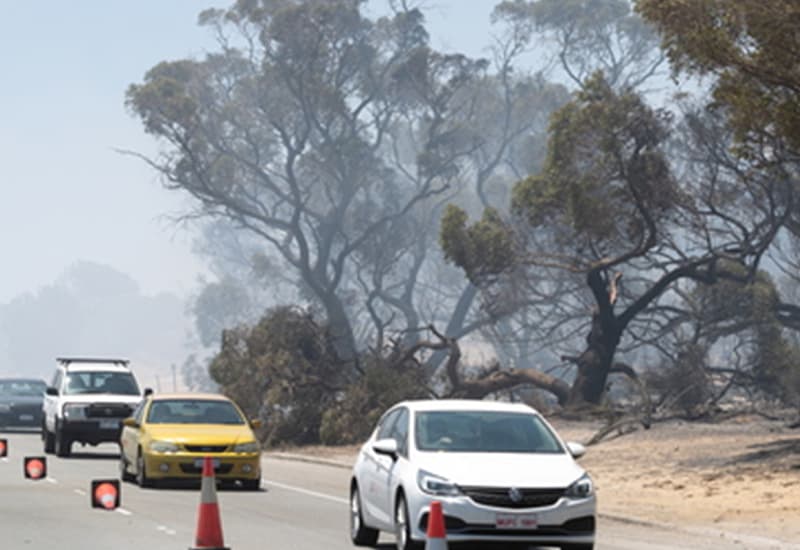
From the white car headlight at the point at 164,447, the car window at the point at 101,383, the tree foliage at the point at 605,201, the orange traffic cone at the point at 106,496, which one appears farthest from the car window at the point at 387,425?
the tree foliage at the point at 605,201

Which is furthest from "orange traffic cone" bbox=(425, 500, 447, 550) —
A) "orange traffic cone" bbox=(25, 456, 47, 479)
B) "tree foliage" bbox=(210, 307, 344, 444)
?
"tree foliage" bbox=(210, 307, 344, 444)

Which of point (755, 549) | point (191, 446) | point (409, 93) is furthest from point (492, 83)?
point (755, 549)

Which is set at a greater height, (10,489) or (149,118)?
(149,118)

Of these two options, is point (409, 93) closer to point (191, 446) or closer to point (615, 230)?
point (615, 230)

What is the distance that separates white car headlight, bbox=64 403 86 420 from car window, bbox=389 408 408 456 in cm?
1706

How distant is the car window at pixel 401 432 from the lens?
622 inches

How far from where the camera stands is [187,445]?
24.7 m

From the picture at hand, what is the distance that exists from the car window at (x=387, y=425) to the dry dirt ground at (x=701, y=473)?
4221mm

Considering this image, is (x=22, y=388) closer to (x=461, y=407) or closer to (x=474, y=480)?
(x=461, y=407)

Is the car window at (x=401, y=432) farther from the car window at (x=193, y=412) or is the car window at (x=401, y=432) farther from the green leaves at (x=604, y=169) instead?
the green leaves at (x=604, y=169)

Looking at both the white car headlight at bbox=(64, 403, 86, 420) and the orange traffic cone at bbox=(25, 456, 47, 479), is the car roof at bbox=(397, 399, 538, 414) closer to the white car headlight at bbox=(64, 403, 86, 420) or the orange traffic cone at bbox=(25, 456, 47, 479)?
the orange traffic cone at bbox=(25, 456, 47, 479)

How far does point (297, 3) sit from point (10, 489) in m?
58.3

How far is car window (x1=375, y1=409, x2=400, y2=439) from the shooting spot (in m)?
16.9

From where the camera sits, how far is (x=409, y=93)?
85500 millimetres
